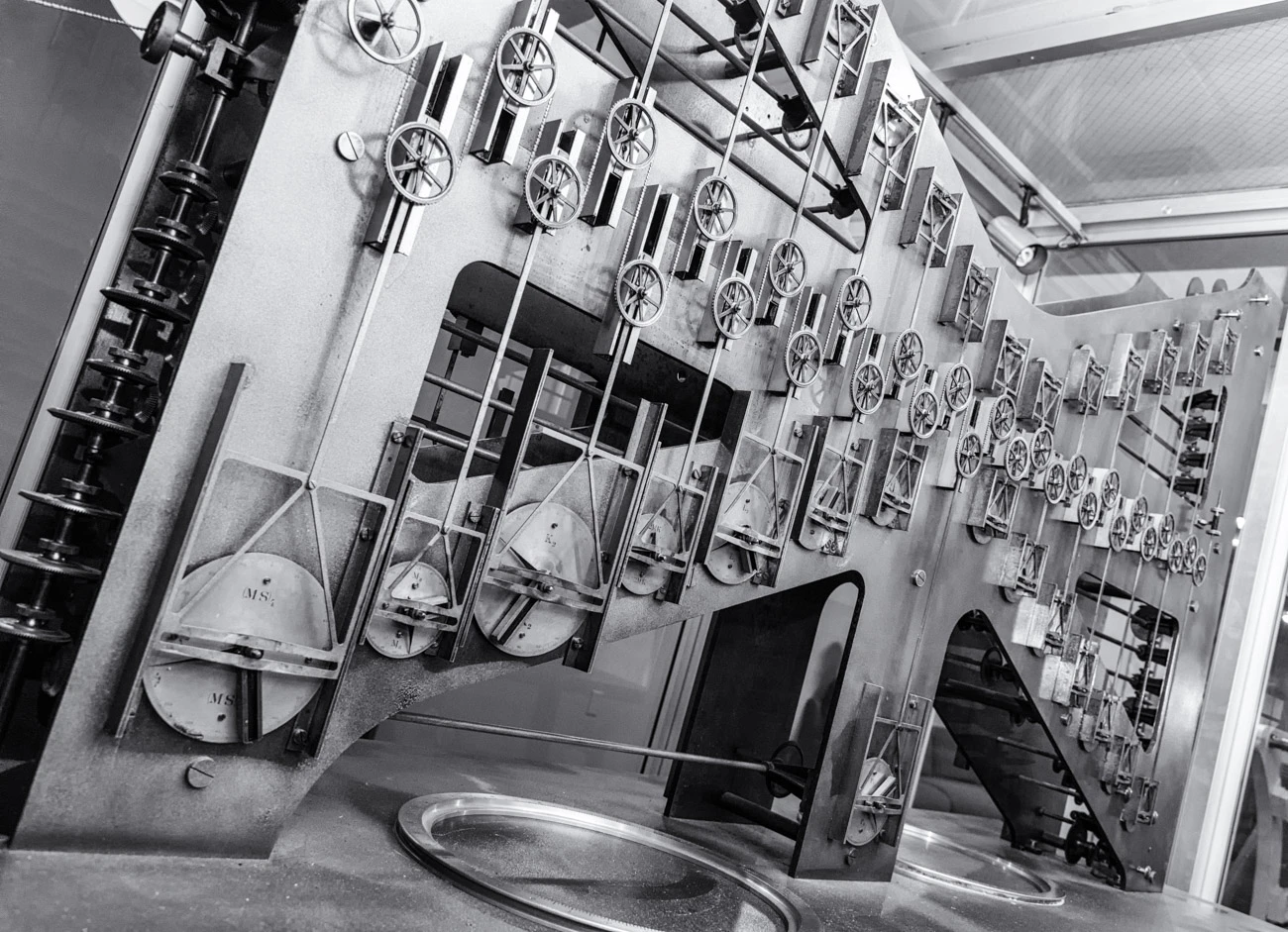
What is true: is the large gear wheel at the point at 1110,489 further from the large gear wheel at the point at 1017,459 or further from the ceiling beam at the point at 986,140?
the ceiling beam at the point at 986,140

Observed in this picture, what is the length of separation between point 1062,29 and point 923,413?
2.57 m

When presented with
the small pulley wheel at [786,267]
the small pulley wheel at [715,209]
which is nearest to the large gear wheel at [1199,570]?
the small pulley wheel at [786,267]

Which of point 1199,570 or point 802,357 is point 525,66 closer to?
point 802,357

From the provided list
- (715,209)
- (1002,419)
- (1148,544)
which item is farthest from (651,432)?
(1148,544)

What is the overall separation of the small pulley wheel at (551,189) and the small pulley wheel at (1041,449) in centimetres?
263

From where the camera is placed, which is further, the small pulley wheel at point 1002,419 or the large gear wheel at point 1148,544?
the large gear wheel at point 1148,544

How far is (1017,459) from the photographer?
4180 millimetres

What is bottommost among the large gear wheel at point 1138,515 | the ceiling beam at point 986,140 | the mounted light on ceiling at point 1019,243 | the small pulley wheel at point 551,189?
the small pulley wheel at point 551,189

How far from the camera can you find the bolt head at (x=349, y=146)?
2141mm

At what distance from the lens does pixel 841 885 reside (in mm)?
3463

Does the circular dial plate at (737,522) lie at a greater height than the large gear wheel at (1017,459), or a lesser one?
lesser

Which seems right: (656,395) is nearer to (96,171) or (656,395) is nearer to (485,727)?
(485,727)

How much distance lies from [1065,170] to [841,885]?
15.5 feet

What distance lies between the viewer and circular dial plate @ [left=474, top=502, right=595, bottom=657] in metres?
2.56
